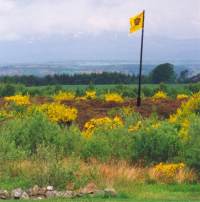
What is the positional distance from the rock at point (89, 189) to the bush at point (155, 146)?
3.80m

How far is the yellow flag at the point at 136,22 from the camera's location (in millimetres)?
29703

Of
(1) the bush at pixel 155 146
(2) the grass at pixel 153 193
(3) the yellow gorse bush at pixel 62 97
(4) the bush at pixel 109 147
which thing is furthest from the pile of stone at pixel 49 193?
(3) the yellow gorse bush at pixel 62 97

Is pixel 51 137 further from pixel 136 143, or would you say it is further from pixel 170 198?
pixel 170 198

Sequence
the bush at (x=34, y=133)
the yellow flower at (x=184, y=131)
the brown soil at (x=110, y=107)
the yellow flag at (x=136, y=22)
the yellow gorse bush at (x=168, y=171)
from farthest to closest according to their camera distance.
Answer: the yellow flag at (x=136, y=22), the brown soil at (x=110, y=107), the bush at (x=34, y=133), the yellow flower at (x=184, y=131), the yellow gorse bush at (x=168, y=171)

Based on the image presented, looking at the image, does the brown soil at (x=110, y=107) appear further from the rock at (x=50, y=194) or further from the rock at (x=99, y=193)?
the rock at (x=99, y=193)

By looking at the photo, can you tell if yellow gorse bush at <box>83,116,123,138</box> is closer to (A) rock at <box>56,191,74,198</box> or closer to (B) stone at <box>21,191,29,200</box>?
(A) rock at <box>56,191,74,198</box>

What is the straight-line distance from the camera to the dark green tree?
80312 millimetres

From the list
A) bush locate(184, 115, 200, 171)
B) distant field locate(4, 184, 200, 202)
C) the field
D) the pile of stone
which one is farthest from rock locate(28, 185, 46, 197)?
bush locate(184, 115, 200, 171)

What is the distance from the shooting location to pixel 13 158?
17969 millimetres

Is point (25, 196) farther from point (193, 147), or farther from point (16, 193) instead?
point (193, 147)

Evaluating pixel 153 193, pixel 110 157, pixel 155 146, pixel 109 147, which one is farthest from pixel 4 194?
pixel 155 146

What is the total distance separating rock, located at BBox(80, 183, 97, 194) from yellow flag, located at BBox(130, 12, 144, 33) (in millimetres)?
14897

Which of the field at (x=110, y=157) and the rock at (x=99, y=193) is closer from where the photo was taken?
the rock at (x=99, y=193)

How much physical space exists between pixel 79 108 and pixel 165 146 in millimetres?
9688
